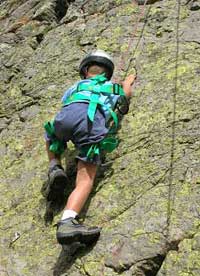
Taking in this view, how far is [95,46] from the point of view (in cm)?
1145

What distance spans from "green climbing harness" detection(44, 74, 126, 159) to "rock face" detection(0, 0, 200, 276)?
Answer: 379 mm

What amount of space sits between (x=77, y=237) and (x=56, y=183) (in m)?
1.12

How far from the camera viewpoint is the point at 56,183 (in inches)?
317

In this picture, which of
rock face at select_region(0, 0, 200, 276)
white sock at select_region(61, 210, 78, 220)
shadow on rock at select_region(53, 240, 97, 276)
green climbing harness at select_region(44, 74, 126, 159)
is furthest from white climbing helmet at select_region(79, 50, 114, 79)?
shadow on rock at select_region(53, 240, 97, 276)

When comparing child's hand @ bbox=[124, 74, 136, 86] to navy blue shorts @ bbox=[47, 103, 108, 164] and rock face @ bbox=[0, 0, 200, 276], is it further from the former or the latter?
navy blue shorts @ bbox=[47, 103, 108, 164]

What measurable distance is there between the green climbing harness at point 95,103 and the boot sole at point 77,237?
125cm

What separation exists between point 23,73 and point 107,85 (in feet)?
12.0

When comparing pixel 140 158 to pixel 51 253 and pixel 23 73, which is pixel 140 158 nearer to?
pixel 51 253

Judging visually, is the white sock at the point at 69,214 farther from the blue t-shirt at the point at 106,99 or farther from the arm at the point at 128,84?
the arm at the point at 128,84

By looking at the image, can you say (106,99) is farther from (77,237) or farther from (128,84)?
(77,237)

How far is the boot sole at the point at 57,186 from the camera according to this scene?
8008 millimetres

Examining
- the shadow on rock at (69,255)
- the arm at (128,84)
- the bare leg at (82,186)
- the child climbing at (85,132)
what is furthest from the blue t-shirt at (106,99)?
the shadow on rock at (69,255)

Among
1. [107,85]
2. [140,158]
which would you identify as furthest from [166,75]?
[140,158]

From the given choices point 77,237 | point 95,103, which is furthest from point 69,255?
point 95,103
